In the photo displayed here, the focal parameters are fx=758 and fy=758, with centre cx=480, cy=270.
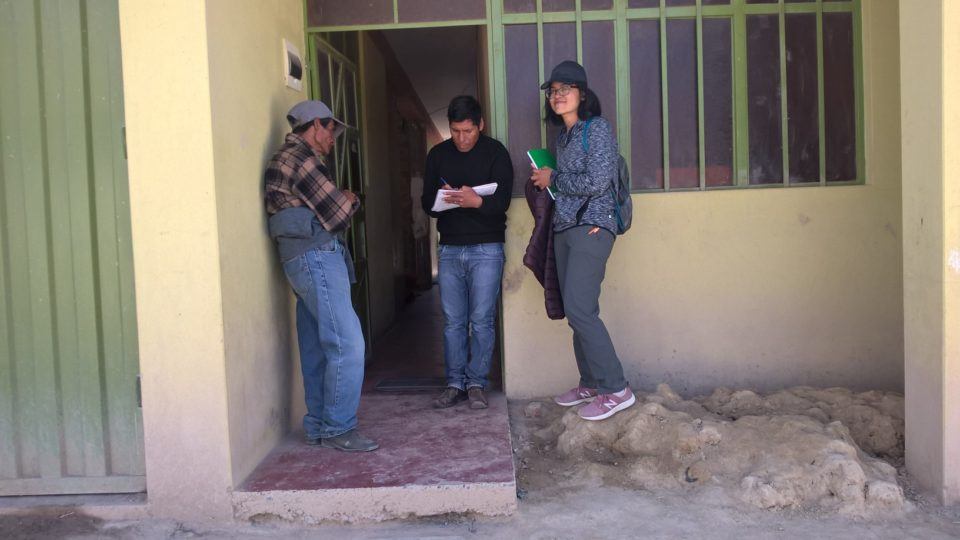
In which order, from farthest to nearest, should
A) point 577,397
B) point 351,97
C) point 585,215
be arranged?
point 351,97 < point 577,397 < point 585,215

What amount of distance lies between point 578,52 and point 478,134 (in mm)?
757

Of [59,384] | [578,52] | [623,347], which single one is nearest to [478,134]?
[578,52]

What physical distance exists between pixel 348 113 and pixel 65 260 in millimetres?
2486

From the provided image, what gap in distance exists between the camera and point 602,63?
174 inches

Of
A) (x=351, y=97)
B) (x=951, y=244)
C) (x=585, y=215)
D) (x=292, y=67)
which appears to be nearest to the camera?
(x=951, y=244)

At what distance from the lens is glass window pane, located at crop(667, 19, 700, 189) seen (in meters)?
4.39

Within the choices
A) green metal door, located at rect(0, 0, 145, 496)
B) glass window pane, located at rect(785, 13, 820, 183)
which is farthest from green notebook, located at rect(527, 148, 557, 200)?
green metal door, located at rect(0, 0, 145, 496)

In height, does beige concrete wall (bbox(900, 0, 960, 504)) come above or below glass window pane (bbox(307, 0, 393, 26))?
below

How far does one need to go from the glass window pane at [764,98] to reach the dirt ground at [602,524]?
1885 mm

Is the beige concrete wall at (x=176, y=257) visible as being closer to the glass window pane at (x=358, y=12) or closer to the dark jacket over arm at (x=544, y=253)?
the glass window pane at (x=358, y=12)

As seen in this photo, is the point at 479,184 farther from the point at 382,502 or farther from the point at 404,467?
the point at 382,502

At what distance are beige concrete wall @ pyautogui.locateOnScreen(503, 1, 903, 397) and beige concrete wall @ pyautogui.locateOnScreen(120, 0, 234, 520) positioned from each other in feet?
6.13

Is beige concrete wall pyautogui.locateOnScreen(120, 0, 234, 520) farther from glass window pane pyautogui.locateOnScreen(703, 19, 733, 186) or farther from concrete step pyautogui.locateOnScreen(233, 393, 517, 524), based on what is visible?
glass window pane pyautogui.locateOnScreen(703, 19, 733, 186)

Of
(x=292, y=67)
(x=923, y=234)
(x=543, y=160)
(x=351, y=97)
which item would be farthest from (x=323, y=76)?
(x=923, y=234)
